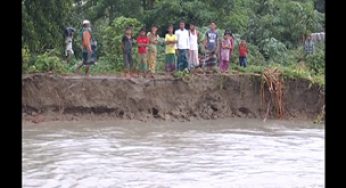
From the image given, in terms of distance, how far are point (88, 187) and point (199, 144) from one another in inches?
167

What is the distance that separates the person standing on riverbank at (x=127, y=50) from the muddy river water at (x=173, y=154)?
1.46m

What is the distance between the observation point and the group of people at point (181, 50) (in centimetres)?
1420

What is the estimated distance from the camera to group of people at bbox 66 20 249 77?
557 inches

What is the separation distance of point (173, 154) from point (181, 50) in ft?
14.6

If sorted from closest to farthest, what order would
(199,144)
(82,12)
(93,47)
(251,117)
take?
(199,144)
(93,47)
(251,117)
(82,12)

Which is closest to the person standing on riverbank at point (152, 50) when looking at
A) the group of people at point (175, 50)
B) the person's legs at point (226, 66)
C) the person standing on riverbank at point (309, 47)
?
the group of people at point (175, 50)

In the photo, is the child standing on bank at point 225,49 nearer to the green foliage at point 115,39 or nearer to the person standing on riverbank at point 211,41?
the person standing on riverbank at point 211,41

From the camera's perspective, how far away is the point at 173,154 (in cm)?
1043

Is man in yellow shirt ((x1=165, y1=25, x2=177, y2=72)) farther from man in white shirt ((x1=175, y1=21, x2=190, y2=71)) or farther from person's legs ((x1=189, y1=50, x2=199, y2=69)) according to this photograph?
person's legs ((x1=189, y1=50, x2=199, y2=69))

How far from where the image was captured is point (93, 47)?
14352 millimetres

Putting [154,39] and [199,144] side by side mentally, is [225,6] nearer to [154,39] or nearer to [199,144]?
[154,39]

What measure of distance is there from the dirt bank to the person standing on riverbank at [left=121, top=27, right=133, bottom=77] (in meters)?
0.38

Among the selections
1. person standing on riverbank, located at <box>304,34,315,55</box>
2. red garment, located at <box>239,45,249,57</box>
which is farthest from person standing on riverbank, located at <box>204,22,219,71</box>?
person standing on riverbank, located at <box>304,34,315,55</box>
